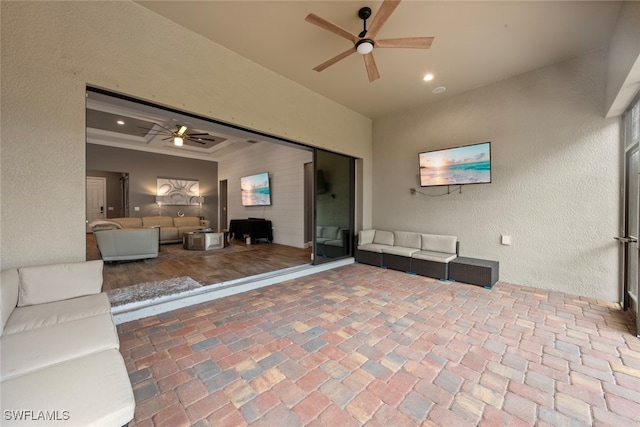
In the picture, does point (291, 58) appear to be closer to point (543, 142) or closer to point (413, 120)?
point (413, 120)

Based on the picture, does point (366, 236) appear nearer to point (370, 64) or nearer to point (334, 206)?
point (334, 206)

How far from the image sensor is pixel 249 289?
3.48 metres

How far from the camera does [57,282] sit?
2.00 meters

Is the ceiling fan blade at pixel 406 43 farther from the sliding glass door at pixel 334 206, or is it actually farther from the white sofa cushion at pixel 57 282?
the white sofa cushion at pixel 57 282

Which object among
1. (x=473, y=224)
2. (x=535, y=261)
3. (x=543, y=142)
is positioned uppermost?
(x=543, y=142)

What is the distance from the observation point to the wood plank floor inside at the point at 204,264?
391cm

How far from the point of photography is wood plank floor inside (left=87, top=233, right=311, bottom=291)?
12.8 ft

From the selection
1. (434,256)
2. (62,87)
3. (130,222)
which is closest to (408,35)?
(434,256)

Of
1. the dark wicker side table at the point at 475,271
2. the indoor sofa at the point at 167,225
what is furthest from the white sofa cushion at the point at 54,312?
the indoor sofa at the point at 167,225

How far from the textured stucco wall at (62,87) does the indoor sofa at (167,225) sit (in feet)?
18.2

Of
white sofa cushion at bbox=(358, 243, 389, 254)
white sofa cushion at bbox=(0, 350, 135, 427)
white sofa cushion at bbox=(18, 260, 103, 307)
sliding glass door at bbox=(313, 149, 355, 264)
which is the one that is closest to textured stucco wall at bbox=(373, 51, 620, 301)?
white sofa cushion at bbox=(358, 243, 389, 254)

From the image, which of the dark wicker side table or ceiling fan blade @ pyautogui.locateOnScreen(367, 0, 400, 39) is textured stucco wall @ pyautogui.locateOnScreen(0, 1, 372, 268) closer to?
ceiling fan blade @ pyautogui.locateOnScreen(367, 0, 400, 39)

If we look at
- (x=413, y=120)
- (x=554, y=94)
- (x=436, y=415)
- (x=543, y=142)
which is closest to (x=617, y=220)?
(x=543, y=142)

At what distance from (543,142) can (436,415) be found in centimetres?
396
